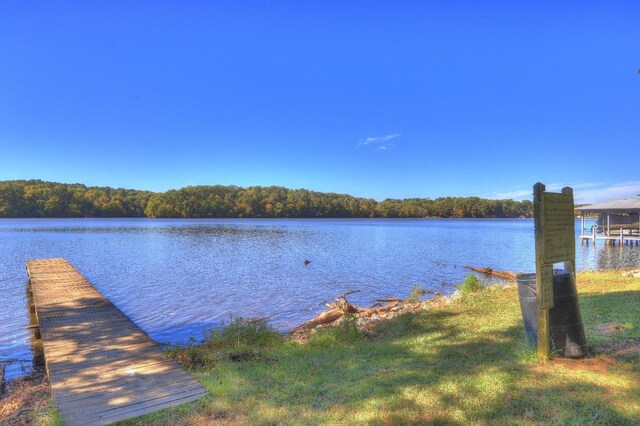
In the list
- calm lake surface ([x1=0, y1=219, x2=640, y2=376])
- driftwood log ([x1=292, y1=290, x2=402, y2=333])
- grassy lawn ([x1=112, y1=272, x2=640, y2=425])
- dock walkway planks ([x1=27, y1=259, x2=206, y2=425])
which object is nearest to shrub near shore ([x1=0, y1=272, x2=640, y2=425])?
grassy lawn ([x1=112, y1=272, x2=640, y2=425])

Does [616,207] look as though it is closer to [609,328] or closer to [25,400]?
[609,328]

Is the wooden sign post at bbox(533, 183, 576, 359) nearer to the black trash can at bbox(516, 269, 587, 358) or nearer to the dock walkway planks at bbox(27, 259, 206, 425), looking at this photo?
the black trash can at bbox(516, 269, 587, 358)

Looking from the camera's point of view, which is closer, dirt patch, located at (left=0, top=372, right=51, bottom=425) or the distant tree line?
dirt patch, located at (left=0, top=372, right=51, bottom=425)

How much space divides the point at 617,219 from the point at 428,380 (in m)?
41.8

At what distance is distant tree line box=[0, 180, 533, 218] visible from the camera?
4525 inches

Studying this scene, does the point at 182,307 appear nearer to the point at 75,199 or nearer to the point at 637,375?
the point at 637,375

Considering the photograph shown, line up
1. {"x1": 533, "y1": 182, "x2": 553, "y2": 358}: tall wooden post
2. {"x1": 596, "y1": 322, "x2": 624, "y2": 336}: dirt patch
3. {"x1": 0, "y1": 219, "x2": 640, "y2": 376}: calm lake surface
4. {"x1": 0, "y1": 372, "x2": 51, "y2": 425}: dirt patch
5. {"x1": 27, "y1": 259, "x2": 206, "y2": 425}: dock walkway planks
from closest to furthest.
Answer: {"x1": 27, "y1": 259, "x2": 206, "y2": 425}: dock walkway planks → {"x1": 0, "y1": 372, "x2": 51, "y2": 425}: dirt patch → {"x1": 533, "y1": 182, "x2": 553, "y2": 358}: tall wooden post → {"x1": 596, "y1": 322, "x2": 624, "y2": 336}: dirt patch → {"x1": 0, "y1": 219, "x2": 640, "y2": 376}: calm lake surface

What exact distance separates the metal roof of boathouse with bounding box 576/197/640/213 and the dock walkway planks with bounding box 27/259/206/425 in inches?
1391

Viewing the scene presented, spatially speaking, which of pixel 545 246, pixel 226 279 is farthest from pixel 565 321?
pixel 226 279

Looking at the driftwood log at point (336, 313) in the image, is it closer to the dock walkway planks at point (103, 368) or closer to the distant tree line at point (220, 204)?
the dock walkway planks at point (103, 368)

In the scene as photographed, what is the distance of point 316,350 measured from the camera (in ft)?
20.7

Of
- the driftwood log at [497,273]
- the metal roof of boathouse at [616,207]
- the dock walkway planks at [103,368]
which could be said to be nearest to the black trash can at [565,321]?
the dock walkway planks at [103,368]

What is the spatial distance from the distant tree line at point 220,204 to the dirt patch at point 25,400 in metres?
129

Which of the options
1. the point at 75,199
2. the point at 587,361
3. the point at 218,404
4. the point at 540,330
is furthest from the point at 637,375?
the point at 75,199
